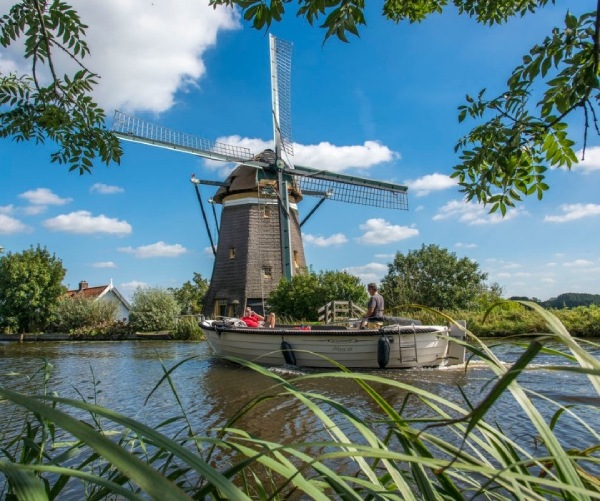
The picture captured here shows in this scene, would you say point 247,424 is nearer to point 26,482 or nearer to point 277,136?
point 26,482

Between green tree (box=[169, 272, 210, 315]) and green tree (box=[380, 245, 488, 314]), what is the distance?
2060cm

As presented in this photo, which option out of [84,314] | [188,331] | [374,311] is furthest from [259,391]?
[84,314]

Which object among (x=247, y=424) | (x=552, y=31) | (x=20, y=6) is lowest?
(x=247, y=424)

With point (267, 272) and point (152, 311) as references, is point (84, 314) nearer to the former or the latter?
point (152, 311)

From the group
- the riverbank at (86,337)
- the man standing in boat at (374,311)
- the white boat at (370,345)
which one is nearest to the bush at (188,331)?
the riverbank at (86,337)

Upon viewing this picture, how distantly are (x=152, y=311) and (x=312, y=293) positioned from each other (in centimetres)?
1182

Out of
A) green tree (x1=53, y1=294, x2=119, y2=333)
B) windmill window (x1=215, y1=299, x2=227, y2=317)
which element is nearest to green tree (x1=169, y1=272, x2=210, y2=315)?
green tree (x1=53, y1=294, x2=119, y2=333)

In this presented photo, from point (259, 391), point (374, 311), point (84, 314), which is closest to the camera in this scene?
point (259, 391)

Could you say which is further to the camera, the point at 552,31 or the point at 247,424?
the point at 247,424

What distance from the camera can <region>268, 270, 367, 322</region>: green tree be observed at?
2075cm

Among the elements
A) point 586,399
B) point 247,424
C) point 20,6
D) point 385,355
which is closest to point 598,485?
point 20,6

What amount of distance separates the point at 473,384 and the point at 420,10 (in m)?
7.10

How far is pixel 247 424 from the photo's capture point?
6133 millimetres

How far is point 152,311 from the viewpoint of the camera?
2839 centimetres
